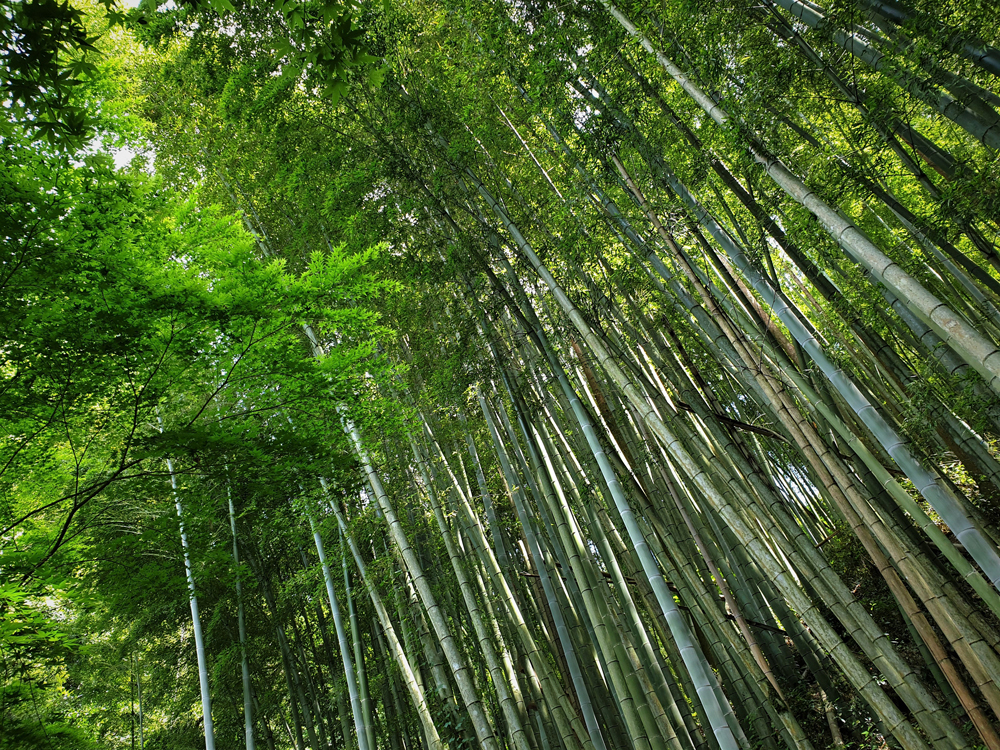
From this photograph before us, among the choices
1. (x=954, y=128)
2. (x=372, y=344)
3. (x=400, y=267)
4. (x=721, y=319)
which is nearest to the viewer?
(x=721, y=319)

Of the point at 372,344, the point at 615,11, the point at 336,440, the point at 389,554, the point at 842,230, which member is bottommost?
the point at 842,230

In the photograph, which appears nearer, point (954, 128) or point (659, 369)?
point (954, 128)

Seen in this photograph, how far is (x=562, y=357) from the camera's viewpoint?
4207 millimetres

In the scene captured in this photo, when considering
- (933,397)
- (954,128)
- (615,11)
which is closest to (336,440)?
(615,11)

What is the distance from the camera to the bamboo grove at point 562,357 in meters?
2.36

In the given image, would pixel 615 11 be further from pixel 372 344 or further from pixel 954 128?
pixel 954 128

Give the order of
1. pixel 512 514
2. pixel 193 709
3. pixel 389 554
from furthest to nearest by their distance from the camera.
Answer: pixel 193 709
pixel 512 514
pixel 389 554

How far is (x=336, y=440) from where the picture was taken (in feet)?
11.8

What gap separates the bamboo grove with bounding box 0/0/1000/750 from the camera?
2359 millimetres

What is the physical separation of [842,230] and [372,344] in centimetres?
250

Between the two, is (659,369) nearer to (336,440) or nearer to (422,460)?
(422,460)

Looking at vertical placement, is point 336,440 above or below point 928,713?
above

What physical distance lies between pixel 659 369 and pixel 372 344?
2239 millimetres

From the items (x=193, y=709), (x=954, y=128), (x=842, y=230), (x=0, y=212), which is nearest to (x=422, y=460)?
(x=0, y=212)
